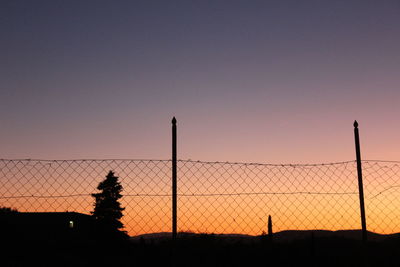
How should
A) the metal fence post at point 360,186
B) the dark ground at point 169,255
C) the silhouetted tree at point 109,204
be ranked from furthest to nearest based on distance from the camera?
the silhouetted tree at point 109,204
the metal fence post at point 360,186
the dark ground at point 169,255

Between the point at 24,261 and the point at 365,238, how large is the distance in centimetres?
621

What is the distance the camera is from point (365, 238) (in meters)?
8.37

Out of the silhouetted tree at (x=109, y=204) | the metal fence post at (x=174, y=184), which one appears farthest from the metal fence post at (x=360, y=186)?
the silhouetted tree at (x=109, y=204)

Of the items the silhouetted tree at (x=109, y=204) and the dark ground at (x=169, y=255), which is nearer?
the dark ground at (x=169, y=255)

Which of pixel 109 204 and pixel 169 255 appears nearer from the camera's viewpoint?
pixel 169 255

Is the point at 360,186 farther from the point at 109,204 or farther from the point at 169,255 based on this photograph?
the point at 109,204

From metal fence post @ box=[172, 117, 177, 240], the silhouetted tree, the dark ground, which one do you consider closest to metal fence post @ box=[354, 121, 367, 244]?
the dark ground

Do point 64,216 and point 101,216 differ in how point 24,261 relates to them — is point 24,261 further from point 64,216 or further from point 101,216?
point 64,216

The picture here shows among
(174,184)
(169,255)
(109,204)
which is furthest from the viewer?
(109,204)

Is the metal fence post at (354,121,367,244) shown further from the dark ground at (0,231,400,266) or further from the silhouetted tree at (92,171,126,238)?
the silhouetted tree at (92,171,126,238)

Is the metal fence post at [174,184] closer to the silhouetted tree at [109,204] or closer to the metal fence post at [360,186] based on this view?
the metal fence post at [360,186]

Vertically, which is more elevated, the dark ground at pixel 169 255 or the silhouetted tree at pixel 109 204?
the silhouetted tree at pixel 109 204

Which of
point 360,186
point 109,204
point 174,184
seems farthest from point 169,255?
point 109,204

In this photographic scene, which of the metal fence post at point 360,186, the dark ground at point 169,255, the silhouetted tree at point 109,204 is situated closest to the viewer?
the dark ground at point 169,255
